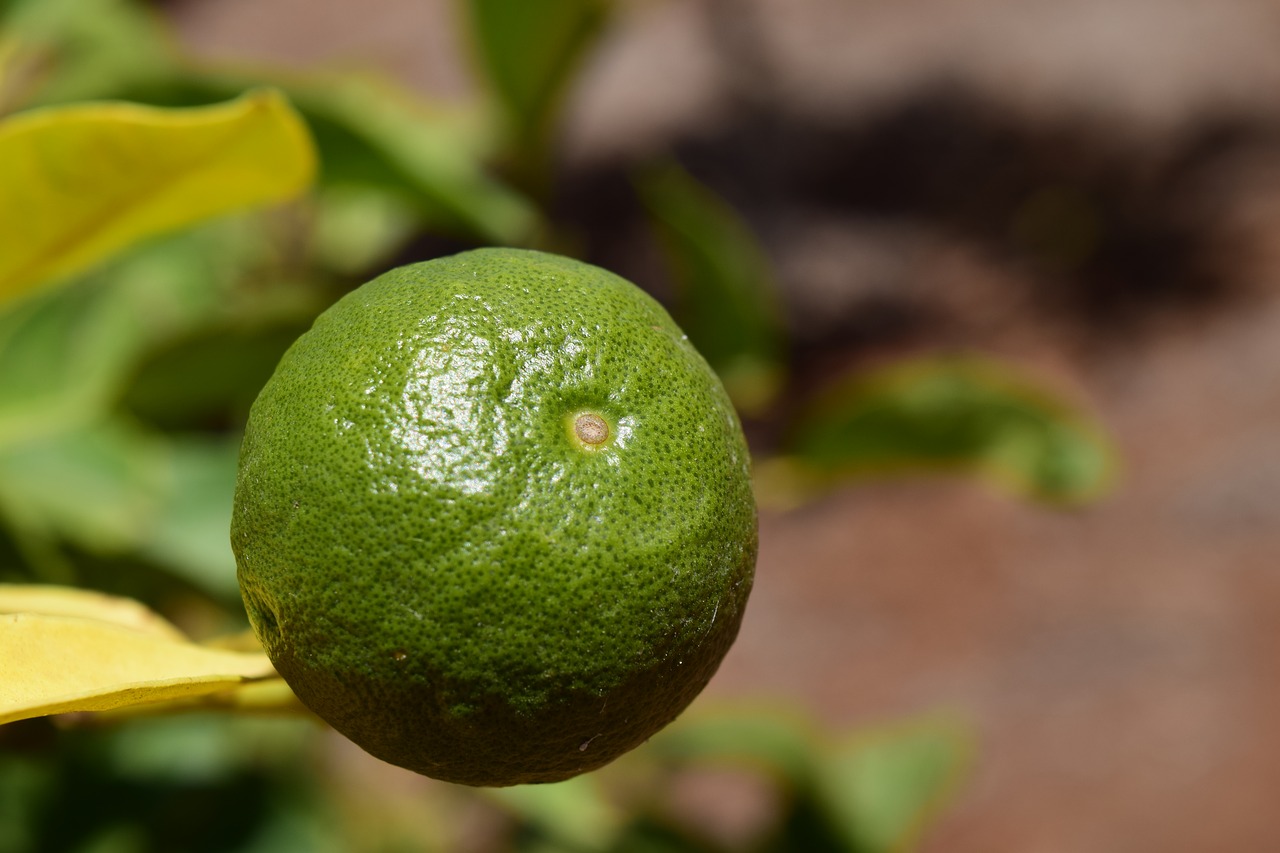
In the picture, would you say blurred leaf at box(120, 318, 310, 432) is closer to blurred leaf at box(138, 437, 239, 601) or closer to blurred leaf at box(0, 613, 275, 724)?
blurred leaf at box(138, 437, 239, 601)

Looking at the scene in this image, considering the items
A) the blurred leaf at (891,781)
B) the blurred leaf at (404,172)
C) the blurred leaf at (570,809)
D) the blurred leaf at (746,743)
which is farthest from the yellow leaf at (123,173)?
the blurred leaf at (891,781)

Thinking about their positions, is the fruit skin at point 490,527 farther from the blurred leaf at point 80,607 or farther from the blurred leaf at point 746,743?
the blurred leaf at point 746,743

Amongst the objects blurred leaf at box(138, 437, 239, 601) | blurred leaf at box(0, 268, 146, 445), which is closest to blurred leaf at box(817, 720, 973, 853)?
blurred leaf at box(138, 437, 239, 601)

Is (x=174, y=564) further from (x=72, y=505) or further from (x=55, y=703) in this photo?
(x=55, y=703)

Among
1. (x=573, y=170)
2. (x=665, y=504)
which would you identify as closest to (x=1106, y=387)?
(x=573, y=170)

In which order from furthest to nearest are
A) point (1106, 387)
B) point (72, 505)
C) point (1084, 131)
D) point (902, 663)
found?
point (1084, 131) → point (1106, 387) → point (902, 663) → point (72, 505)
